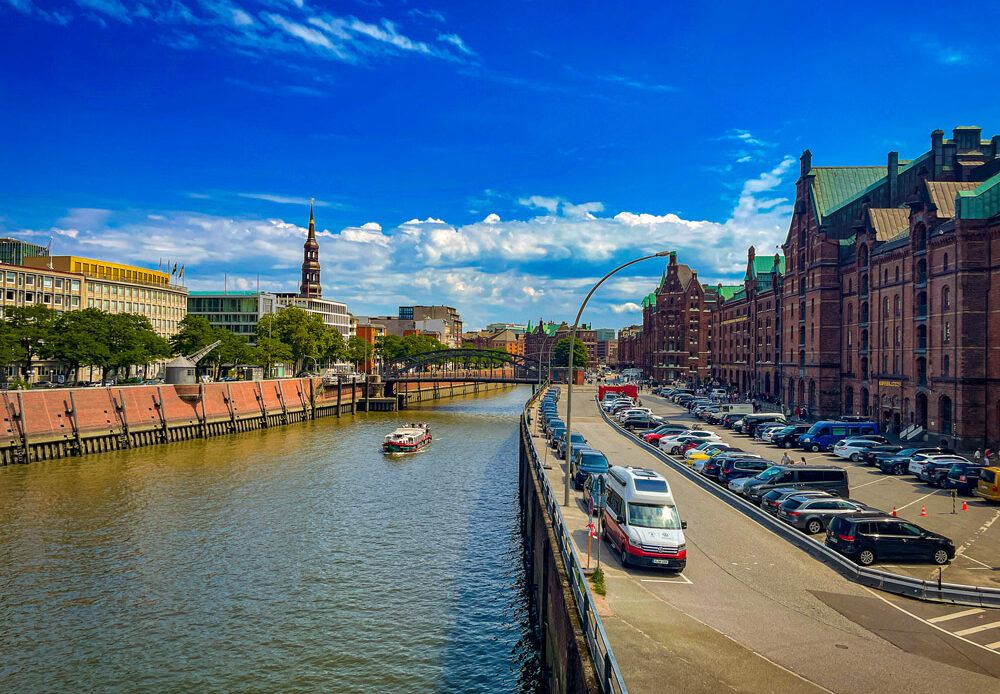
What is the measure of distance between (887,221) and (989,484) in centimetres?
4424

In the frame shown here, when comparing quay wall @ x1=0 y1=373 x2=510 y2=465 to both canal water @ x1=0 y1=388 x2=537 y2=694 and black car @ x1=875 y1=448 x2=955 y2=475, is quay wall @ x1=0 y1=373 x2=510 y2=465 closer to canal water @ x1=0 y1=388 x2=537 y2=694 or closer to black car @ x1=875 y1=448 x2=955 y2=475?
canal water @ x1=0 y1=388 x2=537 y2=694

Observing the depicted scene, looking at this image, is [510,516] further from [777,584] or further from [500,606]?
[777,584]

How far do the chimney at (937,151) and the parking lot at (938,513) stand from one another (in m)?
35.0

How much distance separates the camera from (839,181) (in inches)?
3492

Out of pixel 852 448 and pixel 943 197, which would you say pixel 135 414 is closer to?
pixel 852 448

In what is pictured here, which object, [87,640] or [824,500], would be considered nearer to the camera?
[87,640]

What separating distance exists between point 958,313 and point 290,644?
54.9 meters

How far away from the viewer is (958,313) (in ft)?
182

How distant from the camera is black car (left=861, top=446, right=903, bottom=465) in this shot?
49281 millimetres

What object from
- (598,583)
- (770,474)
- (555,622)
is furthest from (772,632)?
(770,474)

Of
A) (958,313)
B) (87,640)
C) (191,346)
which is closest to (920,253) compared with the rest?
(958,313)

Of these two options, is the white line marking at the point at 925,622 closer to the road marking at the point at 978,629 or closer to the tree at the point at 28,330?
the road marking at the point at 978,629

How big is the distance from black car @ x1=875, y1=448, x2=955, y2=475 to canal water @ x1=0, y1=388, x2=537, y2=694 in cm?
Result: 2515

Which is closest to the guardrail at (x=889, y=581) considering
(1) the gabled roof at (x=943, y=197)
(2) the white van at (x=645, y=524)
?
(2) the white van at (x=645, y=524)
